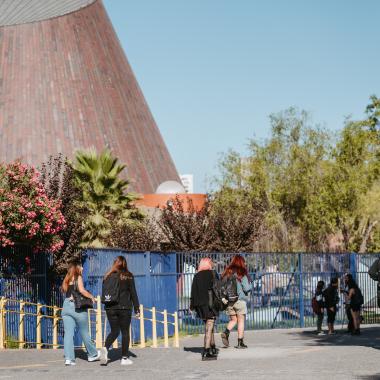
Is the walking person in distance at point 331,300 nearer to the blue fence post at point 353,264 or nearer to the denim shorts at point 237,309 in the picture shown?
the blue fence post at point 353,264

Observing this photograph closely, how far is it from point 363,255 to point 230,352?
476 inches

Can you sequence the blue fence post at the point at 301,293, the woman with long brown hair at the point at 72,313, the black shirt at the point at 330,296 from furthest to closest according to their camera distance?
1. the blue fence post at the point at 301,293
2. the black shirt at the point at 330,296
3. the woman with long brown hair at the point at 72,313

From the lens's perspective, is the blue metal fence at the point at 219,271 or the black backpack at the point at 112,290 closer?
the black backpack at the point at 112,290

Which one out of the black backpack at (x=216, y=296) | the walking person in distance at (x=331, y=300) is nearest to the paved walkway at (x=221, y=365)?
the black backpack at (x=216, y=296)

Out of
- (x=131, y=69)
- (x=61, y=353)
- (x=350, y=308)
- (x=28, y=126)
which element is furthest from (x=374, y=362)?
(x=131, y=69)

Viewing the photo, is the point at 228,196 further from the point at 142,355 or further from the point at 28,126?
the point at 142,355

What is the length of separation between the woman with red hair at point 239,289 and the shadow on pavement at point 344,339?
2219mm

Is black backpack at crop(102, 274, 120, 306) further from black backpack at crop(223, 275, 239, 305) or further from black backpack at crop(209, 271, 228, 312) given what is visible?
black backpack at crop(223, 275, 239, 305)

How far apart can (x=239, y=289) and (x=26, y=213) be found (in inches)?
264

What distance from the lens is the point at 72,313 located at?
14.5 metres

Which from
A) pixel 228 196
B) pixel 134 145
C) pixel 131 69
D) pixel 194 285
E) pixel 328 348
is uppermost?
pixel 131 69

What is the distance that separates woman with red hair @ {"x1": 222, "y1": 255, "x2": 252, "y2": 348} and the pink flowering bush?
6.00 m

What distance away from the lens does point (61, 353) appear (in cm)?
1673

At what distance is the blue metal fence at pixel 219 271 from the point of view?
20562 mm
